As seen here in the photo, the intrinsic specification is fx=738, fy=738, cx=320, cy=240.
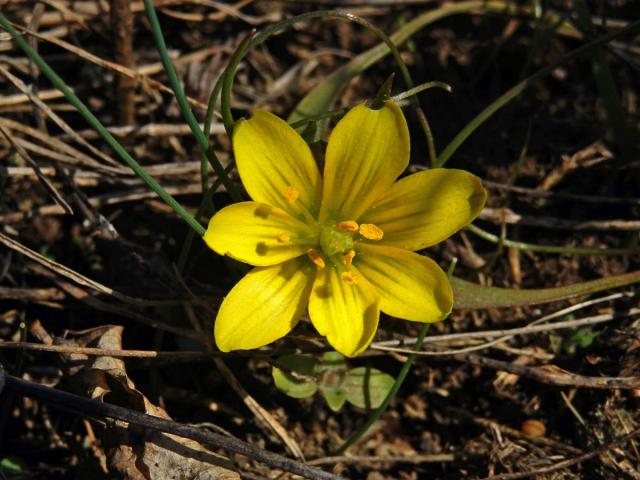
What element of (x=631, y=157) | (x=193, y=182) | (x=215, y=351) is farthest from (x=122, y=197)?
(x=631, y=157)

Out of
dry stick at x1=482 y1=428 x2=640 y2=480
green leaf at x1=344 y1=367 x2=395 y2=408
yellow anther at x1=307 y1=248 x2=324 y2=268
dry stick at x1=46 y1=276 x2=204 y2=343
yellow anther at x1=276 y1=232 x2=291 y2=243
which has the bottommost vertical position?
dry stick at x1=482 y1=428 x2=640 y2=480

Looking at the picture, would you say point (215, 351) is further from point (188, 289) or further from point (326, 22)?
point (326, 22)

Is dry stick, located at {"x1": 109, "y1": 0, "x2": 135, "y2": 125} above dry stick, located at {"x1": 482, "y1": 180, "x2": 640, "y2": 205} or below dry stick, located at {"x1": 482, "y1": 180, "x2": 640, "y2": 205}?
above

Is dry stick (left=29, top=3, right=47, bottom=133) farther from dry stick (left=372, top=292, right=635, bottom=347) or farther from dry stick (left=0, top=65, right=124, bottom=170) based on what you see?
dry stick (left=372, top=292, right=635, bottom=347)

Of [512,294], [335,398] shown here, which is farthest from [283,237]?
[512,294]

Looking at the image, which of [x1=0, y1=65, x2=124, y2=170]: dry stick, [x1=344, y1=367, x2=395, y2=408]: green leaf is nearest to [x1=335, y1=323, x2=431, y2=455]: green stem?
[x1=344, y1=367, x2=395, y2=408]: green leaf
